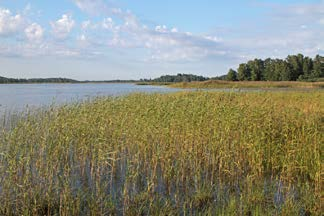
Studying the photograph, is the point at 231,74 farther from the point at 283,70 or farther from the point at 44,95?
the point at 44,95

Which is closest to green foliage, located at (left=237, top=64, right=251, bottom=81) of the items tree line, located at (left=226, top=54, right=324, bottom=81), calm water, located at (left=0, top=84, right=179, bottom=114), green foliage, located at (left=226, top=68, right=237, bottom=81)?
tree line, located at (left=226, top=54, right=324, bottom=81)

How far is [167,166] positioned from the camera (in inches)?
267

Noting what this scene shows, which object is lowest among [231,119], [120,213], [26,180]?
[120,213]

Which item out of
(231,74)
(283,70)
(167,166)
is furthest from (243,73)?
(167,166)

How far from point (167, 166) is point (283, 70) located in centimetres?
8051

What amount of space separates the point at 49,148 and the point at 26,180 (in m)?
1.61

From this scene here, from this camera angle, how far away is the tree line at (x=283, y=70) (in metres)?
80.3

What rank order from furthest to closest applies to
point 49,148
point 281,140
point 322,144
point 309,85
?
point 309,85 < point 281,140 < point 322,144 < point 49,148

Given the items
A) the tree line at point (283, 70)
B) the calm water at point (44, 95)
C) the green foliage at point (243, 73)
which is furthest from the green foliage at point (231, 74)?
the calm water at point (44, 95)

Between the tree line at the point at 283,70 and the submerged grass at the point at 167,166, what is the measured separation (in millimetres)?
75993

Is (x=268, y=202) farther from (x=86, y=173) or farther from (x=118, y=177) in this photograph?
(x=86, y=173)

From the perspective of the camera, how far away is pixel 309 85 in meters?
54.7

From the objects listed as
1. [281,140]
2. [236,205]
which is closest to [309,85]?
[281,140]

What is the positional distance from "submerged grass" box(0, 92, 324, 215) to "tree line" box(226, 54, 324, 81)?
75993 millimetres
